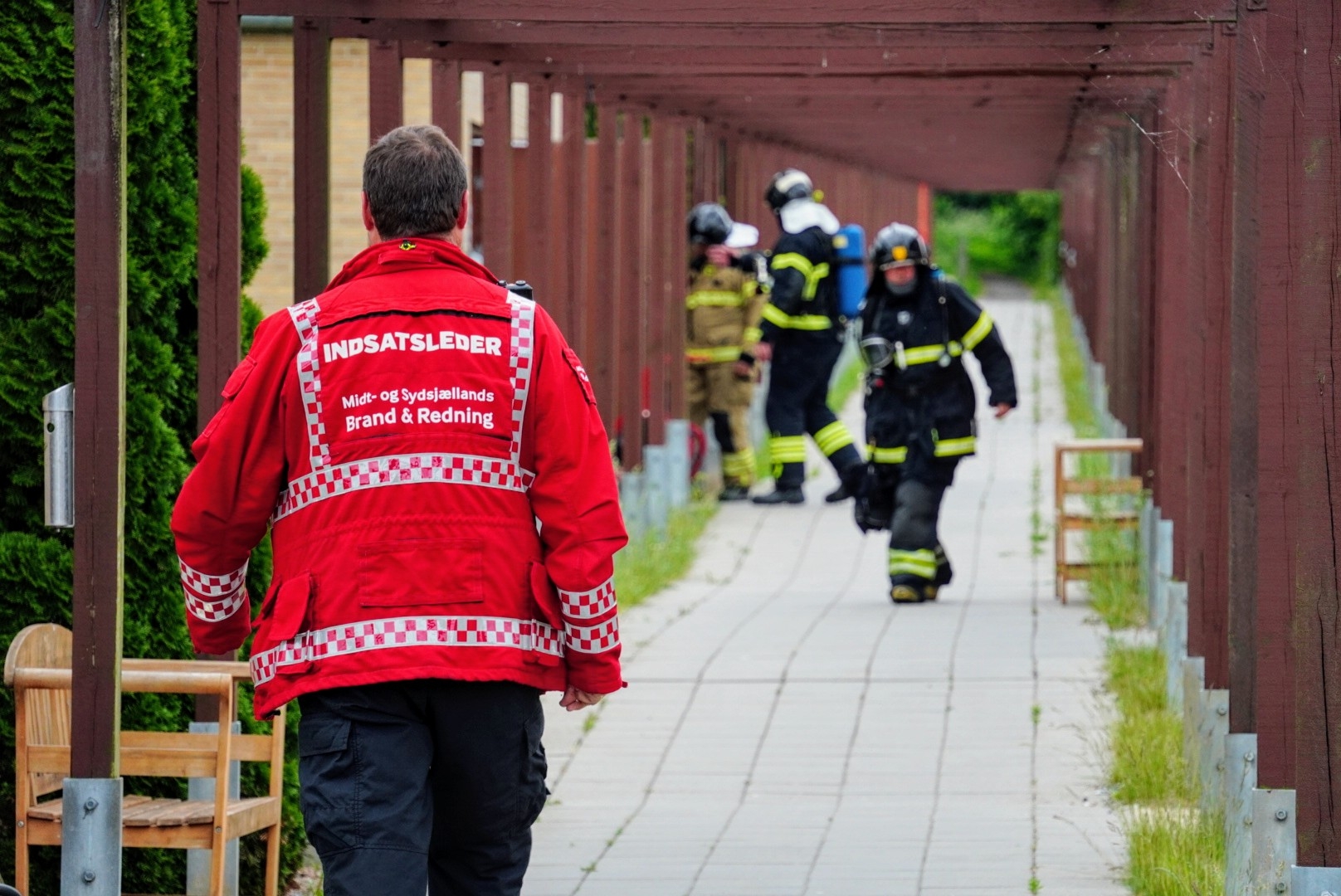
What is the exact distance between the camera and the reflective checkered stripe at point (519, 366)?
3863 mm

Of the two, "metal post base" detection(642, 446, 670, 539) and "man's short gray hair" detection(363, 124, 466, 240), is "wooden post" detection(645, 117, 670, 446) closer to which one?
"metal post base" detection(642, 446, 670, 539)

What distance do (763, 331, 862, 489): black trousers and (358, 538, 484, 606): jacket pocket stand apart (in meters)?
10.9

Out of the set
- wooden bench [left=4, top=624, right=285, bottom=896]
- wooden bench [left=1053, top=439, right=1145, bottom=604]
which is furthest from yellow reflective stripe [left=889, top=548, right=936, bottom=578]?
wooden bench [left=4, top=624, right=285, bottom=896]

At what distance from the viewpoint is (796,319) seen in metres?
14.8

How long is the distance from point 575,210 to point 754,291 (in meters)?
3.88

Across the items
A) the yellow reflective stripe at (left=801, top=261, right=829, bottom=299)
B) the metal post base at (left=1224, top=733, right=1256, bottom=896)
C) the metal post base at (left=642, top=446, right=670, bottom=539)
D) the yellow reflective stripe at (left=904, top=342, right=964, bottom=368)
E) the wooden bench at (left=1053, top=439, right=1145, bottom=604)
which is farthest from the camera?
the yellow reflective stripe at (left=801, top=261, right=829, bottom=299)

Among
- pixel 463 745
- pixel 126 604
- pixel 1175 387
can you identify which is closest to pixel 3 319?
pixel 126 604

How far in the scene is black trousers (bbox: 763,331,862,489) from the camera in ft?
48.5

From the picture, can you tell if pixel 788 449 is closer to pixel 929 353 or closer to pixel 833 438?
pixel 833 438

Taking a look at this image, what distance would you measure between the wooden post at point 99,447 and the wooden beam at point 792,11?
4.26 feet

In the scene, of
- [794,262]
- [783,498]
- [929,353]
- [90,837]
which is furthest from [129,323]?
[783,498]

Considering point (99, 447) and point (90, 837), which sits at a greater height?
point (99, 447)

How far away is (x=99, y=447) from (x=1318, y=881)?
262cm

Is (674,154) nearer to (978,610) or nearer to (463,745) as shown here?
(978,610)
